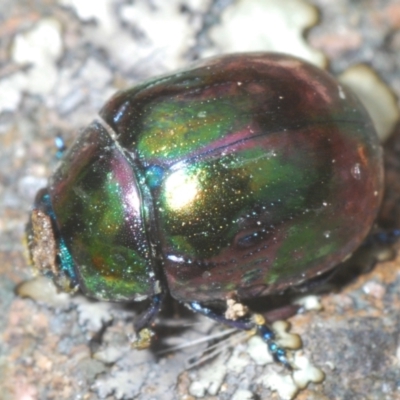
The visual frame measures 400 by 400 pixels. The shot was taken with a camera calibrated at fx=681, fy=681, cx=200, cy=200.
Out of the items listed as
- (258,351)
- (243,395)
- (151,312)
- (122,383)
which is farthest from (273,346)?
(122,383)

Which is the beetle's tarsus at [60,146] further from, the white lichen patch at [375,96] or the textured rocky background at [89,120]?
the white lichen patch at [375,96]

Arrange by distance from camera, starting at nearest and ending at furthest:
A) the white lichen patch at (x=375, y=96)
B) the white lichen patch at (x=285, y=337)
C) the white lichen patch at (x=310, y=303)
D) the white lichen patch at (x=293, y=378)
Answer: the white lichen patch at (x=293, y=378) < the white lichen patch at (x=285, y=337) < the white lichen patch at (x=310, y=303) < the white lichen patch at (x=375, y=96)

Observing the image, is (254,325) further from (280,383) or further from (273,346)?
(280,383)

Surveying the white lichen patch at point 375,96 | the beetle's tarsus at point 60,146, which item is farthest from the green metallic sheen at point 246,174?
the white lichen patch at point 375,96

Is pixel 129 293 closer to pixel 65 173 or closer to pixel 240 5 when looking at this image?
pixel 65 173

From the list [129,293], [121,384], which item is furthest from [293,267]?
[121,384]

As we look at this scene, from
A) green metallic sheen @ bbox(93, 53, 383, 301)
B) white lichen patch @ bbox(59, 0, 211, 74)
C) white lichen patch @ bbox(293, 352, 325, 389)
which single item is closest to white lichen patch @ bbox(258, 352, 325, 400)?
white lichen patch @ bbox(293, 352, 325, 389)
